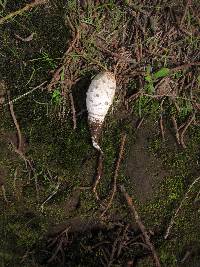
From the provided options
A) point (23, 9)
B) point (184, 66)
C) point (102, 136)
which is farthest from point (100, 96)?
point (23, 9)

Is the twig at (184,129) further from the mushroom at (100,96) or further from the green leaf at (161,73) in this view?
the mushroom at (100,96)

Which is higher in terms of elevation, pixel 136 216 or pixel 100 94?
pixel 100 94

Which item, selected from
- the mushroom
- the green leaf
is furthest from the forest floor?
the mushroom

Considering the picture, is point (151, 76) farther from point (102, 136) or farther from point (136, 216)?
point (136, 216)

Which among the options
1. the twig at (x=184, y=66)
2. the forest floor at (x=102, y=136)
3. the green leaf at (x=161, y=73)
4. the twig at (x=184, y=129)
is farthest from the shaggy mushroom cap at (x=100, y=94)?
the twig at (x=184, y=129)

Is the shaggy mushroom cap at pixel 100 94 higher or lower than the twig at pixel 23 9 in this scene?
lower

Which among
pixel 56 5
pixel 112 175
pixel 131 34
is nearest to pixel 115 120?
pixel 112 175

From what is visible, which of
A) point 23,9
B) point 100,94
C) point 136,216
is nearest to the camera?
point 100,94
